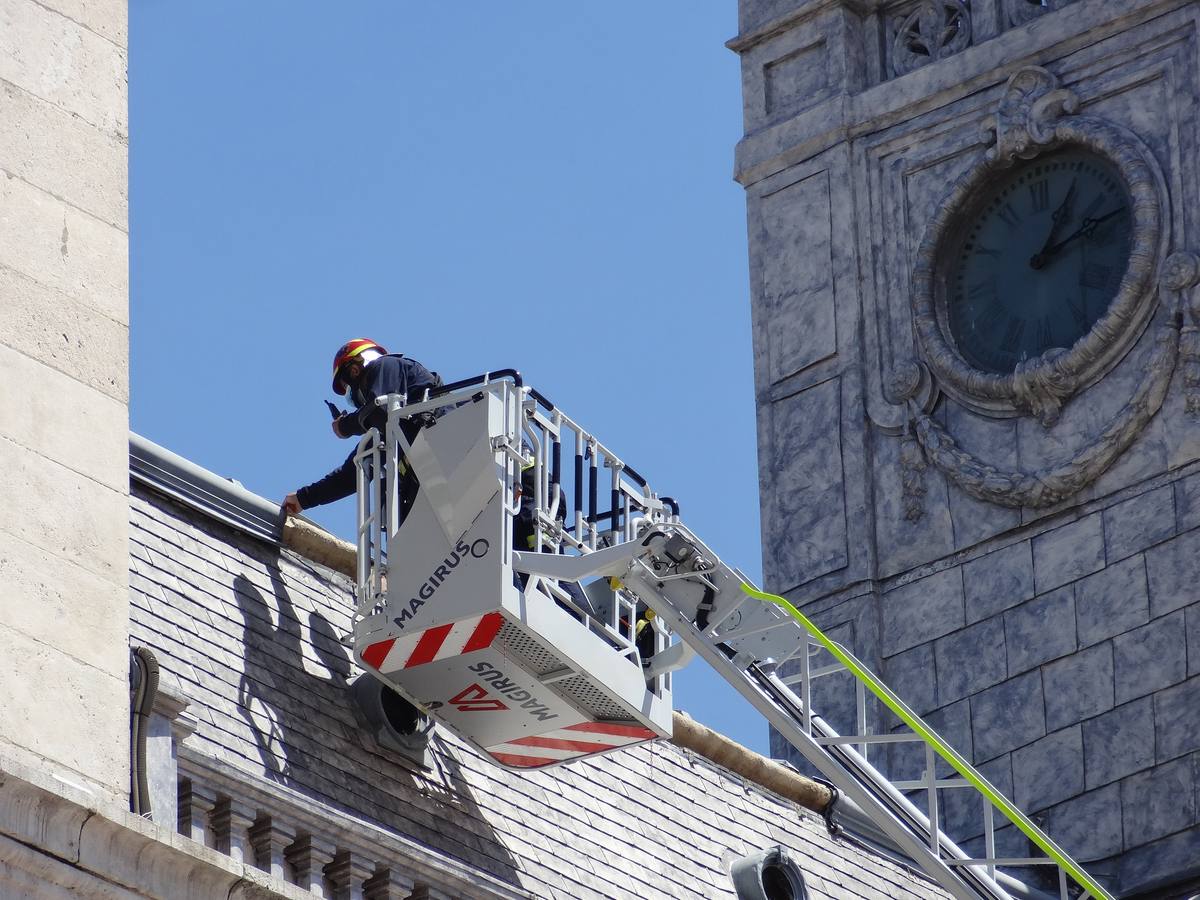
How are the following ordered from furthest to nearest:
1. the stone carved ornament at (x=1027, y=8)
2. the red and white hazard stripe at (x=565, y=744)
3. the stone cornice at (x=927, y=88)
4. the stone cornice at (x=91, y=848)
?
1. the stone carved ornament at (x=1027, y=8)
2. the stone cornice at (x=927, y=88)
3. the red and white hazard stripe at (x=565, y=744)
4. the stone cornice at (x=91, y=848)

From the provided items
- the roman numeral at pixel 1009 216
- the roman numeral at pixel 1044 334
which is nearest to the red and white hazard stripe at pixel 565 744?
the roman numeral at pixel 1044 334

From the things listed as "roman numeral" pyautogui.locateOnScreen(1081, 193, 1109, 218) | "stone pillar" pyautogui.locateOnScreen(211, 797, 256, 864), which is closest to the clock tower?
"roman numeral" pyautogui.locateOnScreen(1081, 193, 1109, 218)

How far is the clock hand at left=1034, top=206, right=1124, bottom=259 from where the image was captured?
3272 cm

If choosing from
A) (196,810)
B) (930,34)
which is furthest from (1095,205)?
(196,810)

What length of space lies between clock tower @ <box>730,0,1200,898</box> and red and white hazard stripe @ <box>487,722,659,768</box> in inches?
456

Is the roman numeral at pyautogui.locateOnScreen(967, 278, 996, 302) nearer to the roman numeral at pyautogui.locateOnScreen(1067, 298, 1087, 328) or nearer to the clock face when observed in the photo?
the clock face

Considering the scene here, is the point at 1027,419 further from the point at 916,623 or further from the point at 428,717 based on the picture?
the point at 428,717

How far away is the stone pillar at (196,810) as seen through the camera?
55.1 ft

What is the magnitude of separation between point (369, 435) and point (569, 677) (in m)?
1.82

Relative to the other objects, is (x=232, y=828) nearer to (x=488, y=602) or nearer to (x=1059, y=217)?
(x=488, y=602)

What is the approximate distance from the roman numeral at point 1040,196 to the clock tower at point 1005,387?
2 cm

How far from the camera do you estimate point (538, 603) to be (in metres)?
19.3

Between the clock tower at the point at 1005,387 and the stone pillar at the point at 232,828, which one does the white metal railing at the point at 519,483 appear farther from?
the clock tower at the point at 1005,387

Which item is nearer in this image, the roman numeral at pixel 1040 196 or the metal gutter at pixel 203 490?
the metal gutter at pixel 203 490
